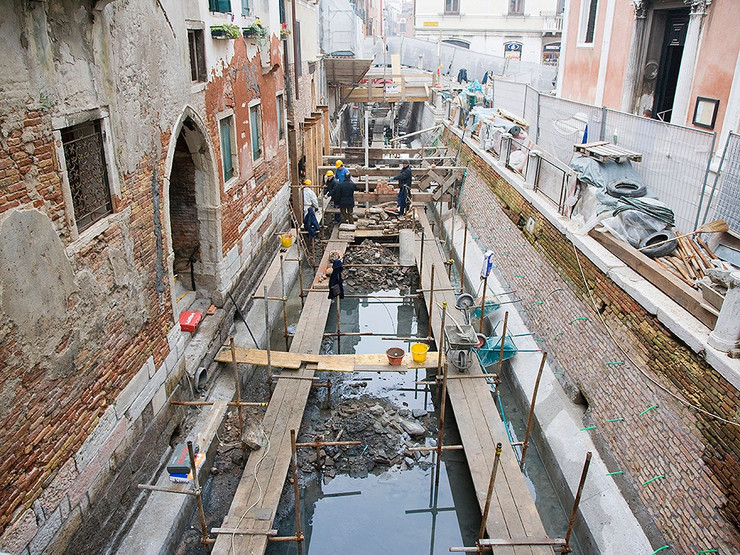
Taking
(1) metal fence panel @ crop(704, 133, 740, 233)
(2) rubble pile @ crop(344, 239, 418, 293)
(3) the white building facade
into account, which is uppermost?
(3) the white building facade

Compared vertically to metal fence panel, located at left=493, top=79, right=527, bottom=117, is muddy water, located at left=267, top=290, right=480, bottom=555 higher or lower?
lower

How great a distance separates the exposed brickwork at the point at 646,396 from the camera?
532cm

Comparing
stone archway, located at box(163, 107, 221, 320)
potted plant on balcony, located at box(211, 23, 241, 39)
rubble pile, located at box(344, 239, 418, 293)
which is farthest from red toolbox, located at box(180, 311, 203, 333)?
rubble pile, located at box(344, 239, 418, 293)

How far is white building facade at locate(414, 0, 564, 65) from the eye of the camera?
1759 inches

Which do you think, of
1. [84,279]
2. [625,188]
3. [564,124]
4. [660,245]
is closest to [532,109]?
[564,124]

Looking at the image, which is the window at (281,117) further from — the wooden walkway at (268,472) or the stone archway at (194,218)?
the wooden walkway at (268,472)

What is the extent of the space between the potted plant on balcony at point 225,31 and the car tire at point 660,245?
286 inches

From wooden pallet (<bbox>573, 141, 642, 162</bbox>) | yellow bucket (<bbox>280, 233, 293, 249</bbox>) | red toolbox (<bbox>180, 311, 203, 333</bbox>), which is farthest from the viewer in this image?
yellow bucket (<bbox>280, 233, 293, 249</bbox>)

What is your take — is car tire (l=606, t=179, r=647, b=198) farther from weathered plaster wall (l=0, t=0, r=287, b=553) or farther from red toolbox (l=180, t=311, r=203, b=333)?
red toolbox (l=180, t=311, r=203, b=333)

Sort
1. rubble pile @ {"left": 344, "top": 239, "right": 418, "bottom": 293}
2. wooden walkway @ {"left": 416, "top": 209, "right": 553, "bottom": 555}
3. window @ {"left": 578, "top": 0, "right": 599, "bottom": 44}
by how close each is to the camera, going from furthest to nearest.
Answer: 1. window @ {"left": 578, "top": 0, "right": 599, "bottom": 44}
2. rubble pile @ {"left": 344, "top": 239, "right": 418, "bottom": 293}
3. wooden walkway @ {"left": 416, "top": 209, "right": 553, "bottom": 555}

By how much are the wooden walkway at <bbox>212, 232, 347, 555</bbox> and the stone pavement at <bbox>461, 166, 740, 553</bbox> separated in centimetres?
402

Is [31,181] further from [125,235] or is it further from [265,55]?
[265,55]

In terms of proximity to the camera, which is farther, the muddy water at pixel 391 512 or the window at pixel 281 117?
the window at pixel 281 117

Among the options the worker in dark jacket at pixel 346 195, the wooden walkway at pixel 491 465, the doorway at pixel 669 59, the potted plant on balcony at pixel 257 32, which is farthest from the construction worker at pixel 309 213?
the doorway at pixel 669 59
